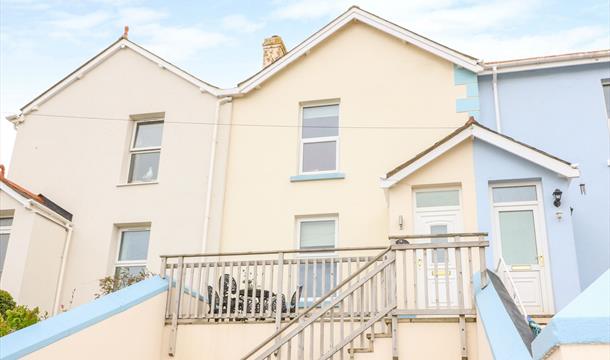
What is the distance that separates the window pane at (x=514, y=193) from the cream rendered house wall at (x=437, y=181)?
0.50m

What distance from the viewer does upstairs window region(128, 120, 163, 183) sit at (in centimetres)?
1380

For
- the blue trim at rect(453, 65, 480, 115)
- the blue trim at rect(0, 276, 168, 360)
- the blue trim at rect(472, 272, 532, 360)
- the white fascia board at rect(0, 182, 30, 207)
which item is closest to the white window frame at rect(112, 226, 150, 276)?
the white fascia board at rect(0, 182, 30, 207)

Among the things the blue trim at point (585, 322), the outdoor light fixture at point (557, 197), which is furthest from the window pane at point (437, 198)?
the blue trim at point (585, 322)

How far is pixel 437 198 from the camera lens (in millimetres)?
10992

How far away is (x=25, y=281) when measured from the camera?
39.4 ft

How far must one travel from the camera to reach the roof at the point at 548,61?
38.8 feet

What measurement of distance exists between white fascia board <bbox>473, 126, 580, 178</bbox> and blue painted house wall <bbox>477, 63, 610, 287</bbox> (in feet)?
3.11

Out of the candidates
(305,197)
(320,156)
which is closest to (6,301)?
(305,197)

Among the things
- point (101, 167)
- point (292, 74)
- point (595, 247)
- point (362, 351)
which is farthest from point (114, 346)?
point (595, 247)

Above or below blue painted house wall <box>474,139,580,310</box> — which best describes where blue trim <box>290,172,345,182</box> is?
above

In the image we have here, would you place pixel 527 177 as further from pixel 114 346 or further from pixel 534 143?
pixel 114 346

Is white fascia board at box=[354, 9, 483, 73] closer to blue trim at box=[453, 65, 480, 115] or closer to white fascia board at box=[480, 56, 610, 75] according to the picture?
blue trim at box=[453, 65, 480, 115]

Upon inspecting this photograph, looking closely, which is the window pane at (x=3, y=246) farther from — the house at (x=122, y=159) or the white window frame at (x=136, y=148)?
the white window frame at (x=136, y=148)

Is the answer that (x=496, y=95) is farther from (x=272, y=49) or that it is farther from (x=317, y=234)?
(x=272, y=49)
